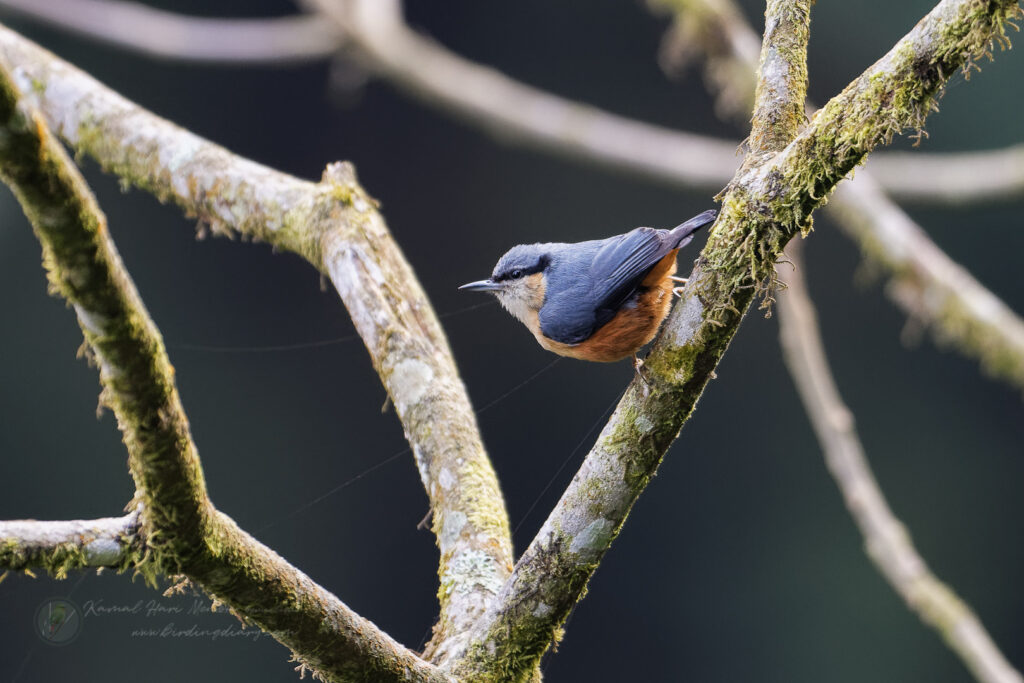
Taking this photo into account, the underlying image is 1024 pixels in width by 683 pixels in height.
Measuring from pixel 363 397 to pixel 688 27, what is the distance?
346 centimetres

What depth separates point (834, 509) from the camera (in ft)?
24.3

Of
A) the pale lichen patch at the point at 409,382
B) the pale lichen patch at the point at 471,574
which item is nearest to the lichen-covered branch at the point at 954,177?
the pale lichen patch at the point at 409,382

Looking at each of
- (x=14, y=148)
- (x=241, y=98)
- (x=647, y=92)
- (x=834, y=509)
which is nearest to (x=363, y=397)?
(x=241, y=98)

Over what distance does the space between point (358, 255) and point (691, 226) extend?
1090mm

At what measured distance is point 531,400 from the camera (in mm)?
6668

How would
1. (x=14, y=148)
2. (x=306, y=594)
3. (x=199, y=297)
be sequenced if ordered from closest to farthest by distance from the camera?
(x=14, y=148)
(x=306, y=594)
(x=199, y=297)

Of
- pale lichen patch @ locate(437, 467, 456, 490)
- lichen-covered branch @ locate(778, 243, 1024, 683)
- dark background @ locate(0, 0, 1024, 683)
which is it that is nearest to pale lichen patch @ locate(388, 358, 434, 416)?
pale lichen patch @ locate(437, 467, 456, 490)

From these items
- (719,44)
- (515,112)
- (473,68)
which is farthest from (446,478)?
(719,44)

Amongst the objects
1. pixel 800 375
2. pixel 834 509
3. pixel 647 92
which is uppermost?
pixel 647 92

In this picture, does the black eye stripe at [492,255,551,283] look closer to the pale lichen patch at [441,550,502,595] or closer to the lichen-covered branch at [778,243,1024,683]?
the pale lichen patch at [441,550,502,595]

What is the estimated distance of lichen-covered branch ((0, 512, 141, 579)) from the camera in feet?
4.53

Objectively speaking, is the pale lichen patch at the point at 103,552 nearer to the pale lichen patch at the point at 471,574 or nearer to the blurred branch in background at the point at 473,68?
the pale lichen patch at the point at 471,574

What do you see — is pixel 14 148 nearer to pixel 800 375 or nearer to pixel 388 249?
pixel 388 249

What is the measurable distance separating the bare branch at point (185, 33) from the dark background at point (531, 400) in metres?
1.40
